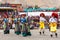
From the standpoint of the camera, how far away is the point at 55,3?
54.7 metres

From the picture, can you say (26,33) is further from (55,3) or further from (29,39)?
(55,3)

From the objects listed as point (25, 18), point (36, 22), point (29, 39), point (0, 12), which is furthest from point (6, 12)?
point (29, 39)

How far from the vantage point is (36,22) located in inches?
1053

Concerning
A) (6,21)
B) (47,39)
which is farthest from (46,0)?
(47,39)

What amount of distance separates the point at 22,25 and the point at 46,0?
37.9 metres

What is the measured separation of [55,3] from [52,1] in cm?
140

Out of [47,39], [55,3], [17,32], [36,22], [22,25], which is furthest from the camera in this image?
[55,3]

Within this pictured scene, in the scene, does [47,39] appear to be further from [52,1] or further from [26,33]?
[52,1]

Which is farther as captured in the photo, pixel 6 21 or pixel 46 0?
pixel 46 0

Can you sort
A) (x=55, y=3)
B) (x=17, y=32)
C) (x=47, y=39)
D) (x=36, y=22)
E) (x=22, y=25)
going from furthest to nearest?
1. (x=55, y=3)
2. (x=36, y=22)
3. (x=17, y=32)
4. (x=22, y=25)
5. (x=47, y=39)

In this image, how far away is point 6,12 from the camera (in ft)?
92.7

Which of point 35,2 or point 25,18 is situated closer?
point 25,18

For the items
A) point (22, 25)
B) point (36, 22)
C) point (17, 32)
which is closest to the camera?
point (22, 25)

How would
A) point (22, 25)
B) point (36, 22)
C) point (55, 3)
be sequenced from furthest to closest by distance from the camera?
point (55, 3) < point (36, 22) < point (22, 25)
